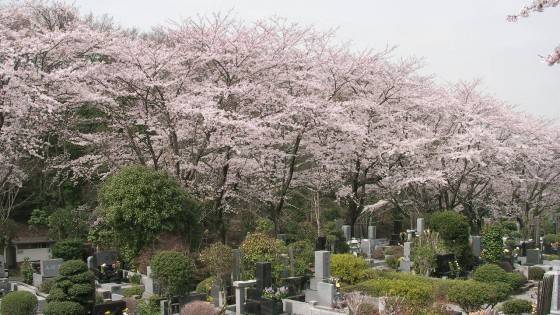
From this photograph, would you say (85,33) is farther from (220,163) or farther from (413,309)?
(413,309)

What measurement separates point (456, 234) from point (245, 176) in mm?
9301

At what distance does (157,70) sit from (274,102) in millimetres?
5065

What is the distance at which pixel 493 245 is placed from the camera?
72.6 ft

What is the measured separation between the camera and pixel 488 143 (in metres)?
27.9

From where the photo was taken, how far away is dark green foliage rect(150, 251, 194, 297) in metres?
15.7

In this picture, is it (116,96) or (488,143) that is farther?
(488,143)

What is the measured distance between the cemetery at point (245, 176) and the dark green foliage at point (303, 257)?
80 millimetres

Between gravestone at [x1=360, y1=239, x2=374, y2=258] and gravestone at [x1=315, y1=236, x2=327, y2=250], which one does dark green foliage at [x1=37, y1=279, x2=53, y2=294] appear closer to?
gravestone at [x1=315, y1=236, x2=327, y2=250]

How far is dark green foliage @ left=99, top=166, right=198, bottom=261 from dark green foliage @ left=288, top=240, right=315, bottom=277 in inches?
159

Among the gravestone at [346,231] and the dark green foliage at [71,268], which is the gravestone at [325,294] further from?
the gravestone at [346,231]

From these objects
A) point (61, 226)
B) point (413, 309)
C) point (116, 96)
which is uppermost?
point (116, 96)

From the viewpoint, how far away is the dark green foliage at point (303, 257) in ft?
60.0

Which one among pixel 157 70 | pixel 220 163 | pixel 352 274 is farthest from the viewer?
pixel 220 163

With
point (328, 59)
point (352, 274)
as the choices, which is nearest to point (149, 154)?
point (328, 59)
